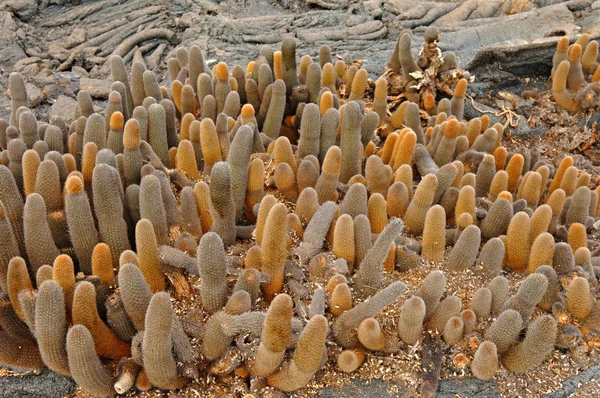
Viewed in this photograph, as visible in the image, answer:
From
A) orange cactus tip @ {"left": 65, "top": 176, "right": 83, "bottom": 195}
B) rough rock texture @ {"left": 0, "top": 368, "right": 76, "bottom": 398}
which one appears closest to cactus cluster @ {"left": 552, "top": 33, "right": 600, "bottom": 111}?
orange cactus tip @ {"left": 65, "top": 176, "right": 83, "bottom": 195}

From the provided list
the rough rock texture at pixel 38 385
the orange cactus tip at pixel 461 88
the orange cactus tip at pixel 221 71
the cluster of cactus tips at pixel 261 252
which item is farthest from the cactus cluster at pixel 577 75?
the rough rock texture at pixel 38 385

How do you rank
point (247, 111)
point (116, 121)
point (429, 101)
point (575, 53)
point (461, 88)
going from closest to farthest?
point (116, 121)
point (247, 111)
point (461, 88)
point (429, 101)
point (575, 53)

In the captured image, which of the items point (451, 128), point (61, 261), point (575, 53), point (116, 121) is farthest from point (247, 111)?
point (575, 53)

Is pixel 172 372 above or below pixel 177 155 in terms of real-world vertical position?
below

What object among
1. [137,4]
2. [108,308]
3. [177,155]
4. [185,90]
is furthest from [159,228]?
[137,4]

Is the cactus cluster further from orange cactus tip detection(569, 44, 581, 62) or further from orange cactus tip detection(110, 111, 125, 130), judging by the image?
orange cactus tip detection(110, 111, 125, 130)

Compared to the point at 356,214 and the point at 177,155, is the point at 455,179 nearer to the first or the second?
the point at 356,214

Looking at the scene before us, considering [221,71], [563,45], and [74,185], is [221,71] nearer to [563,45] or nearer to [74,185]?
[74,185]

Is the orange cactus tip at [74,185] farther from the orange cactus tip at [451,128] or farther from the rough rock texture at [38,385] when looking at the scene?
the orange cactus tip at [451,128]
